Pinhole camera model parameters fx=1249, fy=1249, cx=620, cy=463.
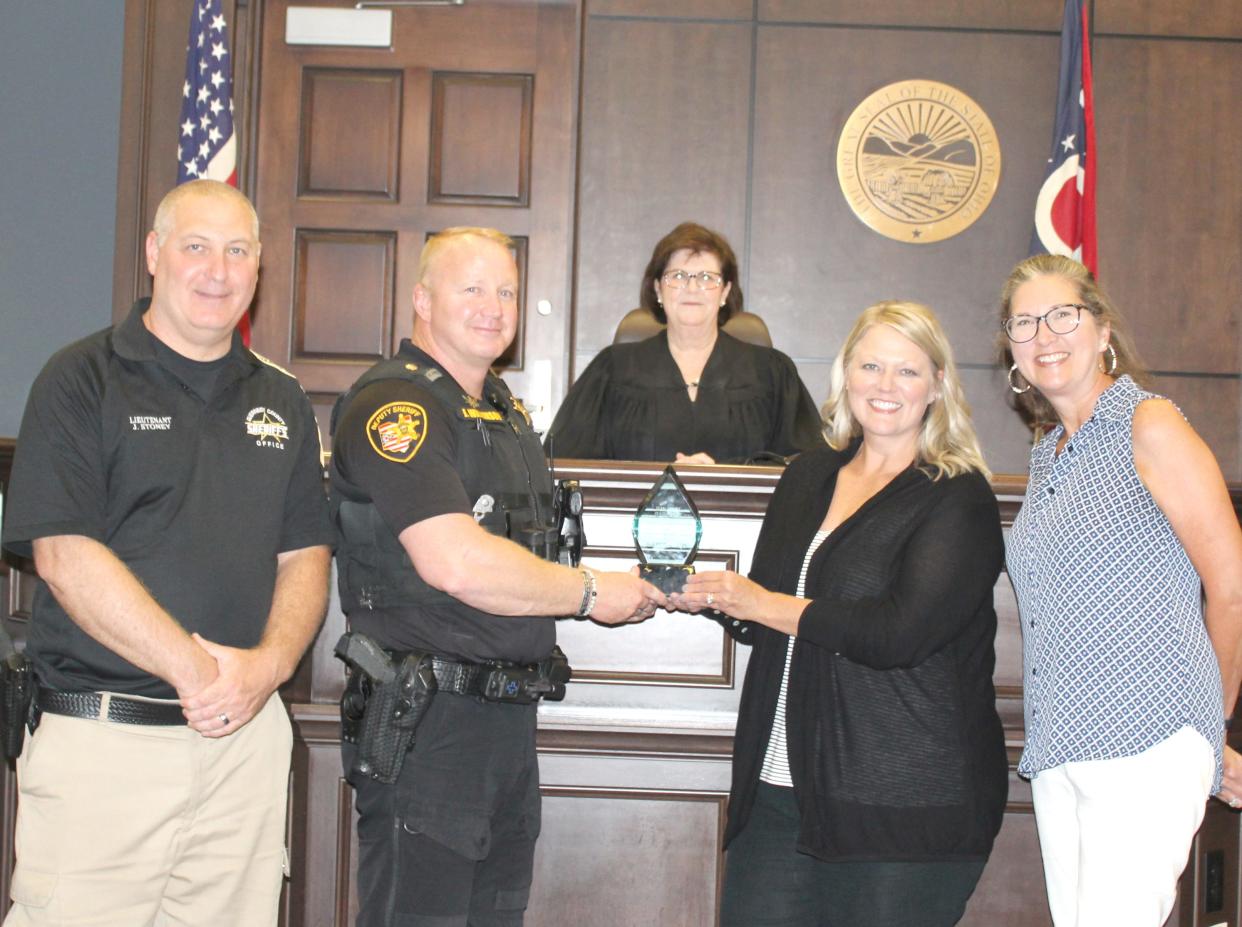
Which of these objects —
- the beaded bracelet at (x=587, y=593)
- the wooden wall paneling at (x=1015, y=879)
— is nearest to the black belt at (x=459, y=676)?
the beaded bracelet at (x=587, y=593)

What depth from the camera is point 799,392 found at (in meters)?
3.94

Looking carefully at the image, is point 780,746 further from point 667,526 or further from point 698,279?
point 698,279

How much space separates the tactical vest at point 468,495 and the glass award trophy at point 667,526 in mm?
274

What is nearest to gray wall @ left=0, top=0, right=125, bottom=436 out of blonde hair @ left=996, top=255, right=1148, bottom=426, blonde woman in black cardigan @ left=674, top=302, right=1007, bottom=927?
blonde woman in black cardigan @ left=674, top=302, right=1007, bottom=927

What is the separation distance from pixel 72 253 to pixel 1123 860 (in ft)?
15.9

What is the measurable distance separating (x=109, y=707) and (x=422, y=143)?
366 centimetres

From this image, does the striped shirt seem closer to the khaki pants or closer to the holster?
the khaki pants

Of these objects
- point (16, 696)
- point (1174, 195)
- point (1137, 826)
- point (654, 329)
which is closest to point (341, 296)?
point (654, 329)

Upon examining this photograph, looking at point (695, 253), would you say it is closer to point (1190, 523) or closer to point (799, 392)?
point (799, 392)

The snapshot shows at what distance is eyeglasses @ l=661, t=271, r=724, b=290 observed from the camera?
151 inches

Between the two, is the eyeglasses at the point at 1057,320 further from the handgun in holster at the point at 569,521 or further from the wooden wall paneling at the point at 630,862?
the wooden wall paneling at the point at 630,862

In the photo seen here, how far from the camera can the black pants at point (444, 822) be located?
2178 millimetres

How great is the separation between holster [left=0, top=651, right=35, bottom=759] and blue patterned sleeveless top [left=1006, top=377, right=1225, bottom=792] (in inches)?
71.0

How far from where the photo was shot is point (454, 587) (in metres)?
2.14
